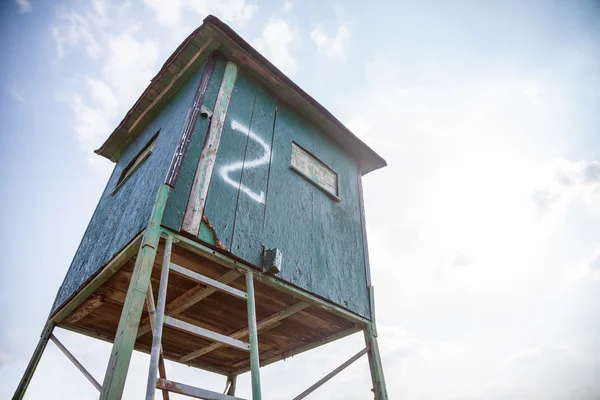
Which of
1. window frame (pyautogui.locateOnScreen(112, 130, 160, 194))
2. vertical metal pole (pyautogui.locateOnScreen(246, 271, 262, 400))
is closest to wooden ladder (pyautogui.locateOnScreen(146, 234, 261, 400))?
vertical metal pole (pyautogui.locateOnScreen(246, 271, 262, 400))

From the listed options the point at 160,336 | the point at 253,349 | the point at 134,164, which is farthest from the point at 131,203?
the point at 253,349

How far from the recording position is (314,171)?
641 cm

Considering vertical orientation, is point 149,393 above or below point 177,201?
below

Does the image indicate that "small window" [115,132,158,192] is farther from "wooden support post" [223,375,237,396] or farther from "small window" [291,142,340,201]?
"wooden support post" [223,375,237,396]

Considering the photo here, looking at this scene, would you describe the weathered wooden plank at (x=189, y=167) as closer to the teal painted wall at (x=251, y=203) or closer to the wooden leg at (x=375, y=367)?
the teal painted wall at (x=251, y=203)

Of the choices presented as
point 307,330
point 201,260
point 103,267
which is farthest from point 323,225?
point 103,267

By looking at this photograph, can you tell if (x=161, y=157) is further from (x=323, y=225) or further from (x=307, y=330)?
(x=307, y=330)

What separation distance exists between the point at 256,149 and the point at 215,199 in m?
1.27

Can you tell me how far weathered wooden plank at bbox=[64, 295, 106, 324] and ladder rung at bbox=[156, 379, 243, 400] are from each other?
261cm

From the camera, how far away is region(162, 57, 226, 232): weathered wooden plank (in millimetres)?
3974

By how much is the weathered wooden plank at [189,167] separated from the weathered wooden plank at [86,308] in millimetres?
2093

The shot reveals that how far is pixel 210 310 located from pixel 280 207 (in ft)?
6.18

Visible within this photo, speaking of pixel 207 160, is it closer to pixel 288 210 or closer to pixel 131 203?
pixel 131 203

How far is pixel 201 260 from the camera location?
437 cm
